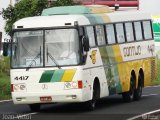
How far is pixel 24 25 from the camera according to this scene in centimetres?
2397

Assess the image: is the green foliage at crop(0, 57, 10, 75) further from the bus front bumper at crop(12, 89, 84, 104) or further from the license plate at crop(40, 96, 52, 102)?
the license plate at crop(40, 96, 52, 102)

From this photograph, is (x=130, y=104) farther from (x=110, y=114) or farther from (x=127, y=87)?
(x=110, y=114)

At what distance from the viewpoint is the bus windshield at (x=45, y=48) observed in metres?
23.5

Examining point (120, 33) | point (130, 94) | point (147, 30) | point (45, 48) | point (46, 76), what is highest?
point (147, 30)

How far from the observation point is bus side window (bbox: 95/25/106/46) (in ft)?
83.6

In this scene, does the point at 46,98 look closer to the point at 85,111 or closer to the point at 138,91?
the point at 85,111

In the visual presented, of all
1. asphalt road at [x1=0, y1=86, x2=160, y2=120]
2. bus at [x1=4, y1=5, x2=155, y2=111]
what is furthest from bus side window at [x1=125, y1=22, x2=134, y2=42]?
bus at [x1=4, y1=5, x2=155, y2=111]

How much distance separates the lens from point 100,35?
25.8 metres

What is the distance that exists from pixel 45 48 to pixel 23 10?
2180cm

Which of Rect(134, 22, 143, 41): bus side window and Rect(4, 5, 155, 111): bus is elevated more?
Rect(134, 22, 143, 41): bus side window

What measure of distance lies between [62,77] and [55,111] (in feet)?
5.58

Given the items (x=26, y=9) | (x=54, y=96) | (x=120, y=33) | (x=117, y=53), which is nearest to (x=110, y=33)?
(x=117, y=53)

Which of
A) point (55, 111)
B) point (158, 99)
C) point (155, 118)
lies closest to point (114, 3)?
point (158, 99)

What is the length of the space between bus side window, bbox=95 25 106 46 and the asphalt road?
1.99 m
